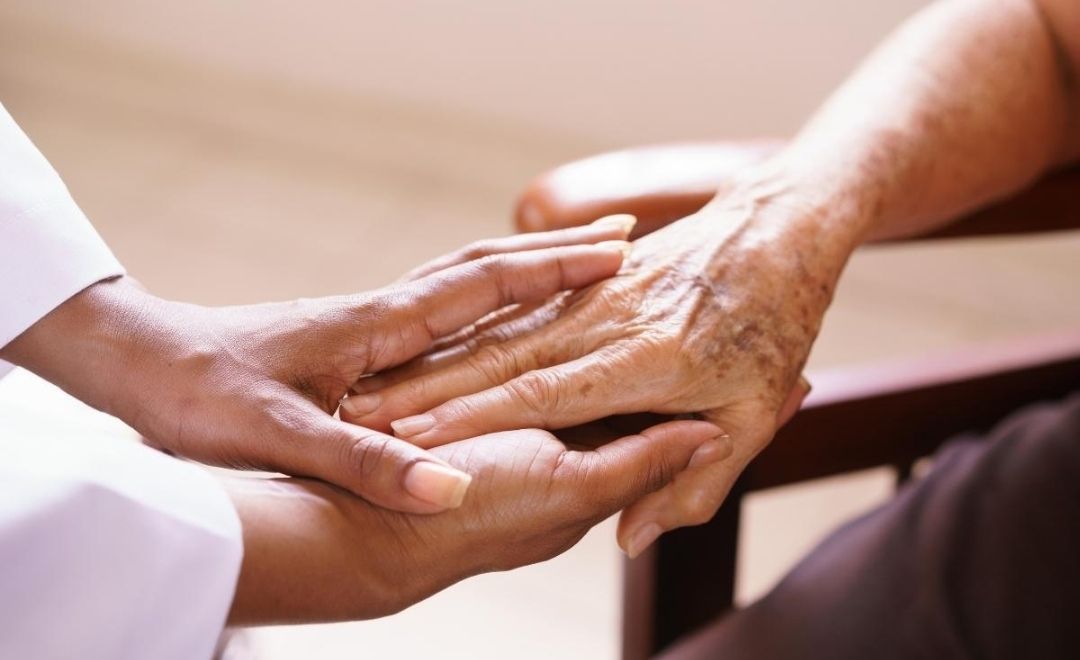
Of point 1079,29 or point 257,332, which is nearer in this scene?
point 257,332

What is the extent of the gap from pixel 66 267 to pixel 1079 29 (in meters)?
1.03

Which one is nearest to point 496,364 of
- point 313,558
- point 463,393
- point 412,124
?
point 463,393

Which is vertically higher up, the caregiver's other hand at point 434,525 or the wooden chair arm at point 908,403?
the caregiver's other hand at point 434,525

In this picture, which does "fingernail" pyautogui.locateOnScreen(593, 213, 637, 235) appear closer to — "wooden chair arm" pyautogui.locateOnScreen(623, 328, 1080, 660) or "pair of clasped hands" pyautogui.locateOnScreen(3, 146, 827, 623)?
"pair of clasped hands" pyautogui.locateOnScreen(3, 146, 827, 623)

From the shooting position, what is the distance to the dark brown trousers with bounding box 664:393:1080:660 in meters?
1.00

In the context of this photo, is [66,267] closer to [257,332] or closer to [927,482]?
[257,332]

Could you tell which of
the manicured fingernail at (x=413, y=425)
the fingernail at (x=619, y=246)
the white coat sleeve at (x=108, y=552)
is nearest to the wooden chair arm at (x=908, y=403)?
the fingernail at (x=619, y=246)

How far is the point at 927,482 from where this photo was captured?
1.12 metres

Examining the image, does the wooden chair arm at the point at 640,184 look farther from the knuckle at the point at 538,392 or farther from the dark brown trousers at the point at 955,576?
the dark brown trousers at the point at 955,576

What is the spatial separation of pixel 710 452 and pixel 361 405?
288 millimetres

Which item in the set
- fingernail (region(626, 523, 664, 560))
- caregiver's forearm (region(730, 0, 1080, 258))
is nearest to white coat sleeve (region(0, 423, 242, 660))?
fingernail (region(626, 523, 664, 560))

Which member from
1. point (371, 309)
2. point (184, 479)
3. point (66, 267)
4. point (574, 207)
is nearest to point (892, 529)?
point (574, 207)

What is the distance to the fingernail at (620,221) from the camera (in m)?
1.04

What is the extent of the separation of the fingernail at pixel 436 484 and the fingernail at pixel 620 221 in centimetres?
32
